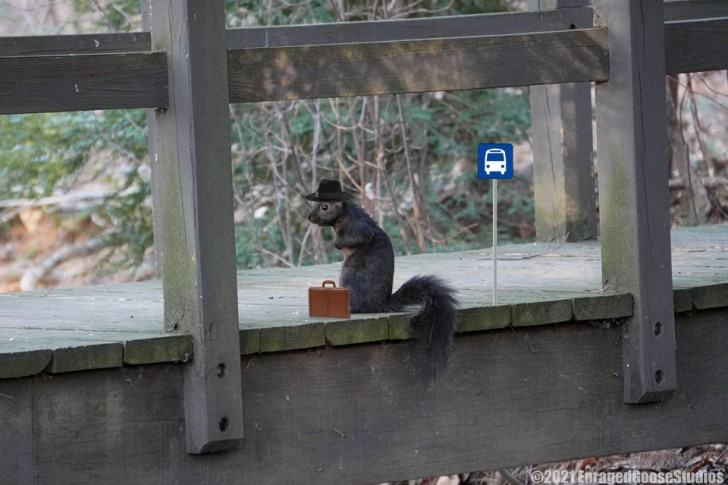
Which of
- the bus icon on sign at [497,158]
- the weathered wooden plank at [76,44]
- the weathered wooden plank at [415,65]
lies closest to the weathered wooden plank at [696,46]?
the weathered wooden plank at [415,65]

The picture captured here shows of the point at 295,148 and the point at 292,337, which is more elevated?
the point at 295,148

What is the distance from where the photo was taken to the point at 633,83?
4496 mm

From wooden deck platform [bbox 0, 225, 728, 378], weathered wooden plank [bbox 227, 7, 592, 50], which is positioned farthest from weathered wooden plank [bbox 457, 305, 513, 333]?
weathered wooden plank [bbox 227, 7, 592, 50]

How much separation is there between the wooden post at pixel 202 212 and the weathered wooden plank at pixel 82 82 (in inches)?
2.7

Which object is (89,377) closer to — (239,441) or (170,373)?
(170,373)

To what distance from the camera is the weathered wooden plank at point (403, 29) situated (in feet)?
21.1

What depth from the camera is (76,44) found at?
20.0ft

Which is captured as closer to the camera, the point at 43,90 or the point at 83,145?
the point at 43,90

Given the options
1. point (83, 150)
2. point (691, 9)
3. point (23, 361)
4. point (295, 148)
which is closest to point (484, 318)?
point (23, 361)

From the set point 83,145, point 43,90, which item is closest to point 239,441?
point 43,90

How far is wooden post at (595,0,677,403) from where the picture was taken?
4488mm

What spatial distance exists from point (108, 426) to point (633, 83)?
2.32 m

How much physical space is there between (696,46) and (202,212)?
222 cm

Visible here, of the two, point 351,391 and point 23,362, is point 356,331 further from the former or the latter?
point 23,362
